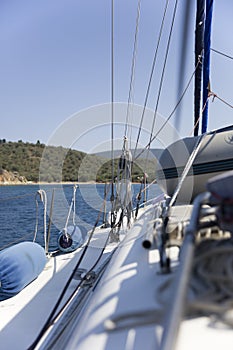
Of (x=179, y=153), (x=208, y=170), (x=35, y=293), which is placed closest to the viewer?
(x=35, y=293)

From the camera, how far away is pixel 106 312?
2.21 feet

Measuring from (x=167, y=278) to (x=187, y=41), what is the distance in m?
2.21

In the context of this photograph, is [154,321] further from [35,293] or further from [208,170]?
[208,170]

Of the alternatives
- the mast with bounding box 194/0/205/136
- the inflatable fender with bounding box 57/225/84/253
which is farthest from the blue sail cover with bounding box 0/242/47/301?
the mast with bounding box 194/0/205/136

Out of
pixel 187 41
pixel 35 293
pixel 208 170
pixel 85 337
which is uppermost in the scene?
pixel 187 41

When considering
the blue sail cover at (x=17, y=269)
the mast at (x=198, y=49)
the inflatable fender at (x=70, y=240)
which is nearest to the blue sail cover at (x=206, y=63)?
the mast at (x=198, y=49)

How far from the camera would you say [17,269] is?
185 cm

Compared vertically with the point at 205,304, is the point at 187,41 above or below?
above

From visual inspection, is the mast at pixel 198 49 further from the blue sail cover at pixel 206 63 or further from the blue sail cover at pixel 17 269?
the blue sail cover at pixel 17 269

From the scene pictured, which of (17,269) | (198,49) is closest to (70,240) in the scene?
(17,269)

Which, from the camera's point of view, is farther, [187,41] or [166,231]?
[187,41]

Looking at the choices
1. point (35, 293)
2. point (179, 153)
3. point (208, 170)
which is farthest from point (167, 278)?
point (179, 153)

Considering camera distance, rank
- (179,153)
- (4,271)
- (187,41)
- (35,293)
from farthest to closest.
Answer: (187,41) < (179,153) < (4,271) < (35,293)

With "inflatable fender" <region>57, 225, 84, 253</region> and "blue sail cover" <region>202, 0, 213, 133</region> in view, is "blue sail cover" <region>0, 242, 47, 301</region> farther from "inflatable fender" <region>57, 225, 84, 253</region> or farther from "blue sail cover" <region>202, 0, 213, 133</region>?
"blue sail cover" <region>202, 0, 213, 133</region>
